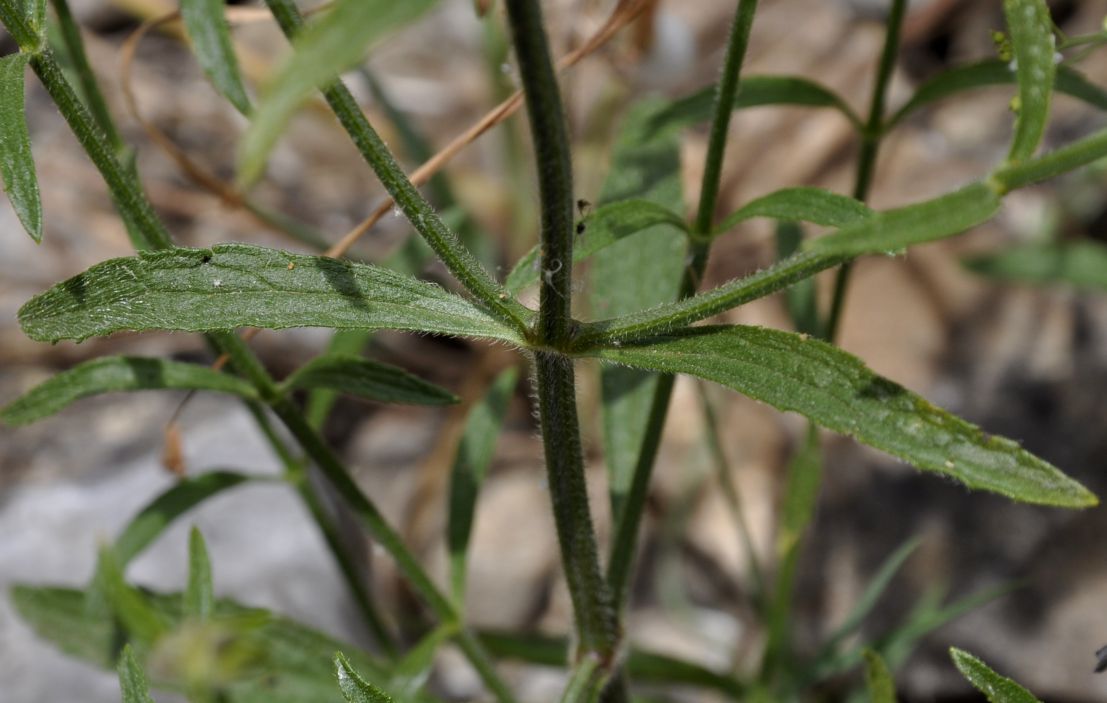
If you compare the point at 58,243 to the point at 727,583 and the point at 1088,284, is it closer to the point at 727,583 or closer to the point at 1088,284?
the point at 727,583

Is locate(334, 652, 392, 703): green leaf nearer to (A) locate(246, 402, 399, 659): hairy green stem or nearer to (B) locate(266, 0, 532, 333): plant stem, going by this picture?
(B) locate(266, 0, 532, 333): plant stem

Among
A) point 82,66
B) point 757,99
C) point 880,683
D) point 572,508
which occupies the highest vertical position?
point 757,99

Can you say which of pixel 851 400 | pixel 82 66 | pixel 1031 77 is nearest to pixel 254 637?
pixel 82 66

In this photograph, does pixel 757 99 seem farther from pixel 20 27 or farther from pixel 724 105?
pixel 20 27

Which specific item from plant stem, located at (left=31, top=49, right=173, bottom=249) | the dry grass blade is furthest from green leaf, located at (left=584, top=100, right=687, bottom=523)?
plant stem, located at (left=31, top=49, right=173, bottom=249)

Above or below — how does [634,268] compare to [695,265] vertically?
above
